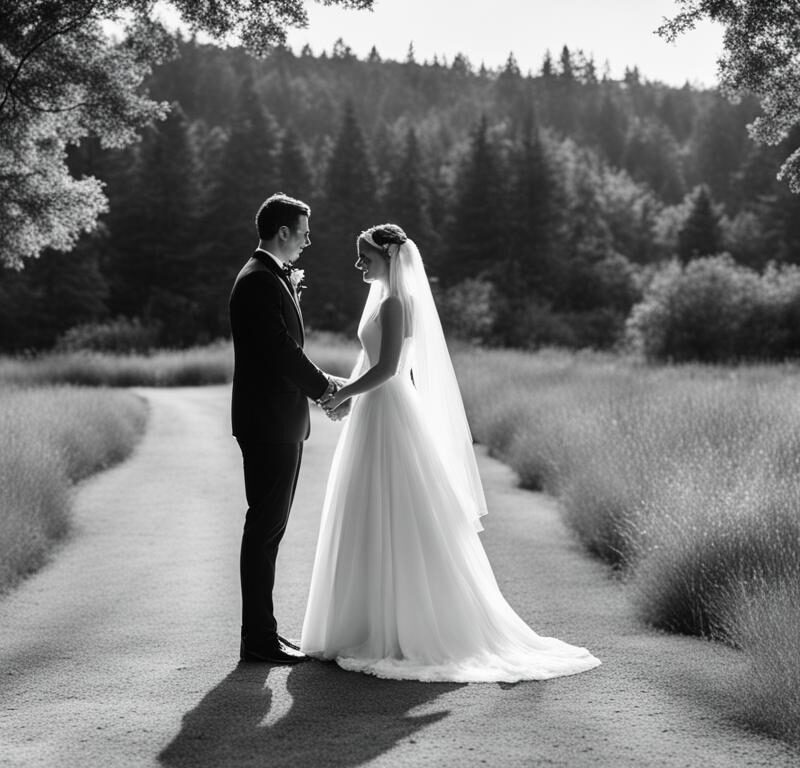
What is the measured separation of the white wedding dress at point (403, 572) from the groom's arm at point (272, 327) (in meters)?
0.50

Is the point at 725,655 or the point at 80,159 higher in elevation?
the point at 80,159

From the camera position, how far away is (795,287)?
122ft

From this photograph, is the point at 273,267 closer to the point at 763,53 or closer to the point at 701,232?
the point at 763,53

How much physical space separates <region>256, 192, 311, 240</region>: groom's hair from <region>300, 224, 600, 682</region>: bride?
17.1 inches

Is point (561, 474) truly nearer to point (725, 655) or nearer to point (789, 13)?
point (789, 13)

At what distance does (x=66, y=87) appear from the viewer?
1414 centimetres

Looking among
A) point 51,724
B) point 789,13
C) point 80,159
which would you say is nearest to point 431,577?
point 51,724

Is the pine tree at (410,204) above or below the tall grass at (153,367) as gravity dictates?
above

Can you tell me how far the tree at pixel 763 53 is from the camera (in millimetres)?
10625

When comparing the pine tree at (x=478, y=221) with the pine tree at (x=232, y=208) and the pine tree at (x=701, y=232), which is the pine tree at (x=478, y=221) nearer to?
the pine tree at (x=701, y=232)

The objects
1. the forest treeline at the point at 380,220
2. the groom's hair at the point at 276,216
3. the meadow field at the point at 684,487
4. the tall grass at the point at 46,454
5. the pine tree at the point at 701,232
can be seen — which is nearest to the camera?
the meadow field at the point at 684,487

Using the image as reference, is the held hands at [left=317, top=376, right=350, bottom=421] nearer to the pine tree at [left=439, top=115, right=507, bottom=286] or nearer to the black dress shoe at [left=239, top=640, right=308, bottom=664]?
the black dress shoe at [left=239, top=640, right=308, bottom=664]

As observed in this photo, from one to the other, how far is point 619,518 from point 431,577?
3744 millimetres

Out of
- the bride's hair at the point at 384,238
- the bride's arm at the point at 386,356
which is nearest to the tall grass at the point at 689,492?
the bride's arm at the point at 386,356
